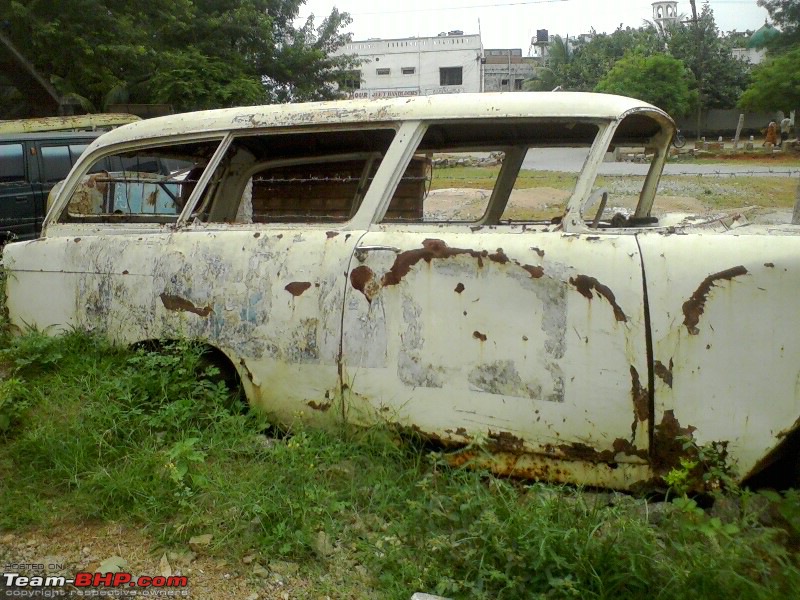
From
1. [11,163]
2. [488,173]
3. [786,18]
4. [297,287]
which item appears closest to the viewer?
[297,287]

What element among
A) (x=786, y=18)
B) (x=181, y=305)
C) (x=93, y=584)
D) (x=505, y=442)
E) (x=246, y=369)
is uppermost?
(x=786, y=18)

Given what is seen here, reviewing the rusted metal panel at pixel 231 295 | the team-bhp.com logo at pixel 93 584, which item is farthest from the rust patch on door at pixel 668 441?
the team-bhp.com logo at pixel 93 584

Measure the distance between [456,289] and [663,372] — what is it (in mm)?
819

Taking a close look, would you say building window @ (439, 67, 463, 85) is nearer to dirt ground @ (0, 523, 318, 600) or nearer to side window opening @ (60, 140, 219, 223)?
side window opening @ (60, 140, 219, 223)

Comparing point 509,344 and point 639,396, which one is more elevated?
point 509,344

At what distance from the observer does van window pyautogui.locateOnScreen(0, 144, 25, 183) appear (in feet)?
32.2

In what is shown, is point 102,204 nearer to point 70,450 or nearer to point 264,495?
point 70,450

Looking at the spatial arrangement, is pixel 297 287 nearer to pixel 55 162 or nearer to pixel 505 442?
pixel 505 442

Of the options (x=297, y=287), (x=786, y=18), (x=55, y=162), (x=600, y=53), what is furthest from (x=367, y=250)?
(x=600, y=53)

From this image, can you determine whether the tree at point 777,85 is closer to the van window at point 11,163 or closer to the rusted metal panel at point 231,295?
the van window at point 11,163

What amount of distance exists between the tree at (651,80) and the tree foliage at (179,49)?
1107cm

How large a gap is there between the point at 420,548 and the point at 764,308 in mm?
1431

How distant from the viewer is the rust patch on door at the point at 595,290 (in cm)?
256

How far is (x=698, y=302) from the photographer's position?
2467 millimetres
